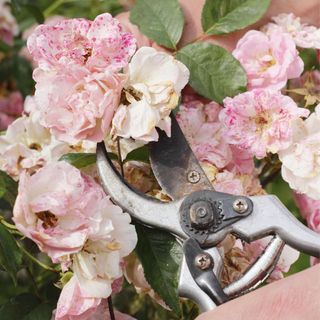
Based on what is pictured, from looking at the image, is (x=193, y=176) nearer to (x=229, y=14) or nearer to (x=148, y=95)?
(x=148, y=95)

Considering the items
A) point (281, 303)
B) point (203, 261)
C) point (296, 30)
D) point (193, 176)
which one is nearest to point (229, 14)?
point (296, 30)

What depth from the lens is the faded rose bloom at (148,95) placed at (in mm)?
1010

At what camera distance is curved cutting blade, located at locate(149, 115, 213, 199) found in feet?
3.49

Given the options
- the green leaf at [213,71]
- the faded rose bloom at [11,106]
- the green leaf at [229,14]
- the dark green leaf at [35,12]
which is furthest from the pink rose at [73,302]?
the faded rose bloom at [11,106]

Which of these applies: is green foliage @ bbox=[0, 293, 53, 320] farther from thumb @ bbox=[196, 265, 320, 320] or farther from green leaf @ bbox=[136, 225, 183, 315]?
thumb @ bbox=[196, 265, 320, 320]

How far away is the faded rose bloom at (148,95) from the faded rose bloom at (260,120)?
10 cm

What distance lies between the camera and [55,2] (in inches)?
67.7

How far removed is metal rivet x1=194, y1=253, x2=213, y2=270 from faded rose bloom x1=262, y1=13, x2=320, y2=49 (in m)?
0.37

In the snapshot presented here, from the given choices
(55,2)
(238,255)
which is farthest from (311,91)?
(55,2)

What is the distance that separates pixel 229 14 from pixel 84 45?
0.30 metres

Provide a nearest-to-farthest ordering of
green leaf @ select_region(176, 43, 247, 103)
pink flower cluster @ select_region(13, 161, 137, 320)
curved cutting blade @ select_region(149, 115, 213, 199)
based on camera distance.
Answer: pink flower cluster @ select_region(13, 161, 137, 320) < curved cutting blade @ select_region(149, 115, 213, 199) < green leaf @ select_region(176, 43, 247, 103)

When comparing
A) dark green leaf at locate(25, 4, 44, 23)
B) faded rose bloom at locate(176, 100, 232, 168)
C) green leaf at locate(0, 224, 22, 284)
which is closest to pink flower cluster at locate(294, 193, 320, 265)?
faded rose bloom at locate(176, 100, 232, 168)

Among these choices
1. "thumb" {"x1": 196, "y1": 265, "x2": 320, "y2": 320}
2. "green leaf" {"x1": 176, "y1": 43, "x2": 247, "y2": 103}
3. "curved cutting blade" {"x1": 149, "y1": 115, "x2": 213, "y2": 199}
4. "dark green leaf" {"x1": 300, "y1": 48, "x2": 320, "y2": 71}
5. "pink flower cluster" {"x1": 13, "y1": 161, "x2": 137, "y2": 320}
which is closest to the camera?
"thumb" {"x1": 196, "y1": 265, "x2": 320, "y2": 320}

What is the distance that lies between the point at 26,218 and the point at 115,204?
12 cm
